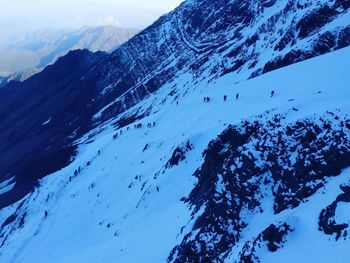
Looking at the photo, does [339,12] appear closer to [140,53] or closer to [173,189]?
[173,189]

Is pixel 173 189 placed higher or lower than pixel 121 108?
higher

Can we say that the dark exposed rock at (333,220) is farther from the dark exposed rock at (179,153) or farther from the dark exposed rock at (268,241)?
the dark exposed rock at (179,153)

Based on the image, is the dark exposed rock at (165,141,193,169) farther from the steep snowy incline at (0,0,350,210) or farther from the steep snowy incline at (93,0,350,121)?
the steep snowy incline at (93,0,350,121)

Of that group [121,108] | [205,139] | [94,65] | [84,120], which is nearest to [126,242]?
[205,139]

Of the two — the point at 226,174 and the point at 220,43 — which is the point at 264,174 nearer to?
the point at 226,174

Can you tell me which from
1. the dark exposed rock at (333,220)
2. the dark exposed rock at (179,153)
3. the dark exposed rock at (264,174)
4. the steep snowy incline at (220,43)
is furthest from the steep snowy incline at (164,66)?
the dark exposed rock at (333,220)

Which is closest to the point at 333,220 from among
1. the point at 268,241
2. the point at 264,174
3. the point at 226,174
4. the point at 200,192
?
the point at 268,241
